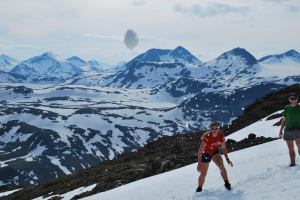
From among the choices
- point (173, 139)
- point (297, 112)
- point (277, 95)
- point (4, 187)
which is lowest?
point (4, 187)

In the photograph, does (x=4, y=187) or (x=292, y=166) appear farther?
(x=4, y=187)

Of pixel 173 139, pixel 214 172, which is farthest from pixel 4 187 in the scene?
pixel 214 172

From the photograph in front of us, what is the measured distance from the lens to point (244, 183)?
62.7 feet

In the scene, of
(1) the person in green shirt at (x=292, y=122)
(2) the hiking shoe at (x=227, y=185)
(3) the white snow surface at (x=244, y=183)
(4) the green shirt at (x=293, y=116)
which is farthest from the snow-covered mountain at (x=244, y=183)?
(4) the green shirt at (x=293, y=116)

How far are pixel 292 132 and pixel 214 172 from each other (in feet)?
23.5

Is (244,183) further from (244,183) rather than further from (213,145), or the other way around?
(213,145)

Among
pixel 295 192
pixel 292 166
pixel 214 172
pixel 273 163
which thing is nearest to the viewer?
pixel 295 192

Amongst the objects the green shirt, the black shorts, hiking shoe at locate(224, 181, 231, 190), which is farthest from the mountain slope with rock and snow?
the green shirt

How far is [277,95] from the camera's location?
62438 mm

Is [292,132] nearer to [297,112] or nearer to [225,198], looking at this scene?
[297,112]

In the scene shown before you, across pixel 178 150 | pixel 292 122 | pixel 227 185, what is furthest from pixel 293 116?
pixel 178 150

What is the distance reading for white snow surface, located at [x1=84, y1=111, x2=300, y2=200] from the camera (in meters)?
16.9

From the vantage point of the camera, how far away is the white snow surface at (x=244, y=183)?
1694 centimetres

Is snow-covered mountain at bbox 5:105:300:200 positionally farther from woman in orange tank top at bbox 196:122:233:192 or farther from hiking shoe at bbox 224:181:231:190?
woman in orange tank top at bbox 196:122:233:192
